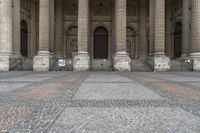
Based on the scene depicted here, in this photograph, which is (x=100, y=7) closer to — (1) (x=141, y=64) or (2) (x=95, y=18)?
Answer: (2) (x=95, y=18)

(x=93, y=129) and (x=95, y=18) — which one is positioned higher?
(x=95, y=18)

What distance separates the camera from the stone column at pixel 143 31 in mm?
34344

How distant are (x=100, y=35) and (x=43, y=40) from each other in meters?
11.4

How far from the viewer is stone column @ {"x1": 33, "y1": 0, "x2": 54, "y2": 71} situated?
85.0 feet

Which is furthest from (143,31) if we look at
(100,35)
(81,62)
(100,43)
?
(81,62)

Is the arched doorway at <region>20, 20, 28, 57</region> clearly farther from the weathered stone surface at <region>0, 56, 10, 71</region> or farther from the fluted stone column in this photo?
the weathered stone surface at <region>0, 56, 10, 71</region>

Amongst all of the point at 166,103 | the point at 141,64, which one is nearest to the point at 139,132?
the point at 166,103

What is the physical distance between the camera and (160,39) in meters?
26.3

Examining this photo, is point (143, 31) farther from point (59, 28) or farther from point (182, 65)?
point (59, 28)

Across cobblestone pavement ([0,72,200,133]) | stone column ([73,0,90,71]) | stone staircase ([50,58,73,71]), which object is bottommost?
cobblestone pavement ([0,72,200,133])

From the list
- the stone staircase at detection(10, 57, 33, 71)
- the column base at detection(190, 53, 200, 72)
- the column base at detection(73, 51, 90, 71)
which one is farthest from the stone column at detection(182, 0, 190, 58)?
the stone staircase at detection(10, 57, 33, 71)

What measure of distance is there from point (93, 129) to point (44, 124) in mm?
861

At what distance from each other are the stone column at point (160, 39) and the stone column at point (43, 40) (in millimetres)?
10456

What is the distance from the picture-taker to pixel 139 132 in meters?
4.00
